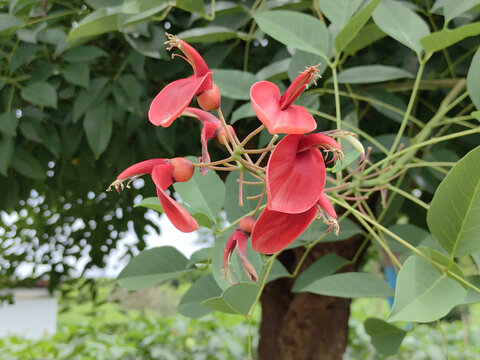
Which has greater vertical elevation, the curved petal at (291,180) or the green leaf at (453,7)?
the curved petal at (291,180)

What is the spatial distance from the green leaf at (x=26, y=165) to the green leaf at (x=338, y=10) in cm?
61

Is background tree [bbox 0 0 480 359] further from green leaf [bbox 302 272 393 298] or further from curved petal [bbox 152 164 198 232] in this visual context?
curved petal [bbox 152 164 198 232]

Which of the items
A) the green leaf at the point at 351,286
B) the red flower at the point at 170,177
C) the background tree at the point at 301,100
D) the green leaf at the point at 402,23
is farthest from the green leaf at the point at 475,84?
the red flower at the point at 170,177

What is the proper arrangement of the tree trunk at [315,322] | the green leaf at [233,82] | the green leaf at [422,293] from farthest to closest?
the tree trunk at [315,322] → the green leaf at [233,82] → the green leaf at [422,293]

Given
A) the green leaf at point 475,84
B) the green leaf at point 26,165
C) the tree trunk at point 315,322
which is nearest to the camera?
the green leaf at point 475,84

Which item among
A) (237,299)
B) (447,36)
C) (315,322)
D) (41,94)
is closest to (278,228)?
(237,299)

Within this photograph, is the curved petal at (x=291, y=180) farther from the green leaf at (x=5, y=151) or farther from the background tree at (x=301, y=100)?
the green leaf at (x=5, y=151)

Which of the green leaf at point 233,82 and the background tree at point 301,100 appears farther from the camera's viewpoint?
the green leaf at point 233,82

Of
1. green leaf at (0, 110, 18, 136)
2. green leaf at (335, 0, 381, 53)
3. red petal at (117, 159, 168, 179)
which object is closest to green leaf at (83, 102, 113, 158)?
green leaf at (0, 110, 18, 136)

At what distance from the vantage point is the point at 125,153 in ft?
3.58

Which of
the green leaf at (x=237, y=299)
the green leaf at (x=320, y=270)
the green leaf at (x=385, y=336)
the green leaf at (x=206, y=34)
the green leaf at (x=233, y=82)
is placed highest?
the green leaf at (x=206, y=34)

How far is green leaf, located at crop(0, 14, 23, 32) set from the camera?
0.75 m

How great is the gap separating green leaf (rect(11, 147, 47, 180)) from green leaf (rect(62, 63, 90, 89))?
197mm

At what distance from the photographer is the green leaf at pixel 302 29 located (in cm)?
56
